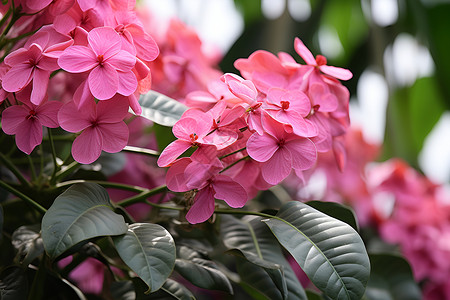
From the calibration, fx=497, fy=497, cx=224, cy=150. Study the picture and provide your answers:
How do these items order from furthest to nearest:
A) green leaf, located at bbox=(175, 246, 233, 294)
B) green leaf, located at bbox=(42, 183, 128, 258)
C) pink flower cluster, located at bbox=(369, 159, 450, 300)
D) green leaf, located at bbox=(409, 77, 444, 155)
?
green leaf, located at bbox=(409, 77, 444, 155)
pink flower cluster, located at bbox=(369, 159, 450, 300)
green leaf, located at bbox=(175, 246, 233, 294)
green leaf, located at bbox=(42, 183, 128, 258)

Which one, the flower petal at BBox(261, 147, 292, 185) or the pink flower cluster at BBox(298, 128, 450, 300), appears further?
the pink flower cluster at BBox(298, 128, 450, 300)

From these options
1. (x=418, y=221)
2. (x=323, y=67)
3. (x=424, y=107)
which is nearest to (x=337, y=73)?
(x=323, y=67)

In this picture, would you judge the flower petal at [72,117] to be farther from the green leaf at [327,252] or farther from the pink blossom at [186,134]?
the green leaf at [327,252]

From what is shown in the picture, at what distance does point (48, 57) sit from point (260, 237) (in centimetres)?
28

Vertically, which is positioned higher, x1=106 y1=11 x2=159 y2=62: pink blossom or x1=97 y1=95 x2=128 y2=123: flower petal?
x1=106 y1=11 x2=159 y2=62: pink blossom

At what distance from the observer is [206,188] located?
440 millimetres

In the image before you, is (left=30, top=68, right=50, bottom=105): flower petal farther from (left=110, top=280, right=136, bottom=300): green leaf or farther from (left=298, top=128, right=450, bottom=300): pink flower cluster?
(left=298, top=128, right=450, bottom=300): pink flower cluster

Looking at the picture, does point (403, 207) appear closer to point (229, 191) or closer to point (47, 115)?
point (229, 191)

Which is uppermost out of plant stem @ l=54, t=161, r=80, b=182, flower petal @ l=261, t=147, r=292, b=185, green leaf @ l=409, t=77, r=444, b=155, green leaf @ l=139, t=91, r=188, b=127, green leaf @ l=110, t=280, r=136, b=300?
flower petal @ l=261, t=147, r=292, b=185

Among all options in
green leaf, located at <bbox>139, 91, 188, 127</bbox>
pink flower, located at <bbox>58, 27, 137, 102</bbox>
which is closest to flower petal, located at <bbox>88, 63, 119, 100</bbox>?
pink flower, located at <bbox>58, 27, 137, 102</bbox>

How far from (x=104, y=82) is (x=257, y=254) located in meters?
0.23

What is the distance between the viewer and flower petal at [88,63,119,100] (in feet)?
1.35

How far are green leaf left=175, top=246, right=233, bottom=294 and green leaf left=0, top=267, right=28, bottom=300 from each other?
139 mm

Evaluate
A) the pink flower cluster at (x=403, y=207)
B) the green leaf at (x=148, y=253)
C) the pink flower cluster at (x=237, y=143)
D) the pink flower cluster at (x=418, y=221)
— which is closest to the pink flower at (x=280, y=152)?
the pink flower cluster at (x=237, y=143)
